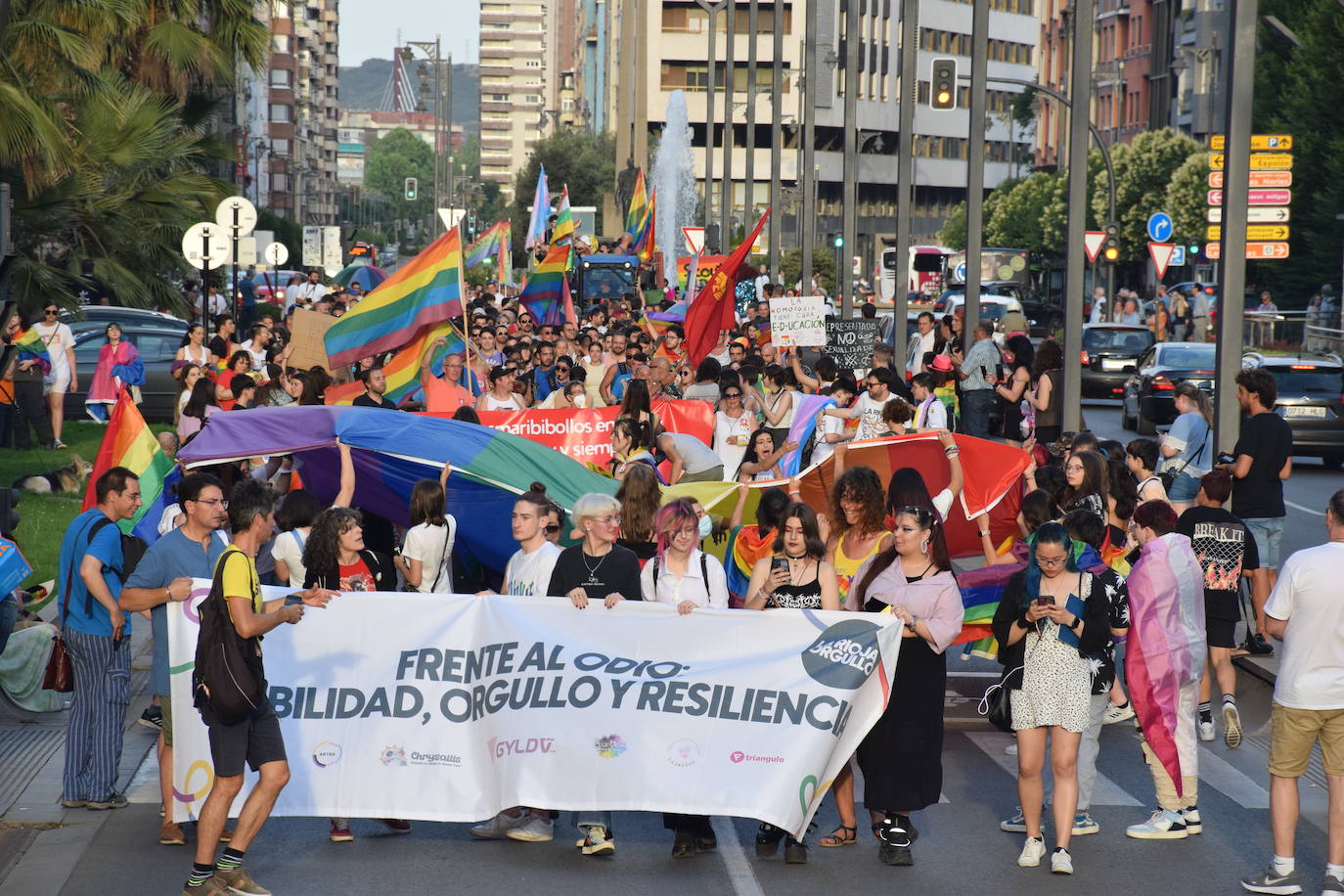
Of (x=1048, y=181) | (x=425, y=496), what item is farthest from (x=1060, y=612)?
(x=1048, y=181)

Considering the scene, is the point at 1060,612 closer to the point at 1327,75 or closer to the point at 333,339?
the point at 333,339

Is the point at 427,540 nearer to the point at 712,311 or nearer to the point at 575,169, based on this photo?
the point at 712,311

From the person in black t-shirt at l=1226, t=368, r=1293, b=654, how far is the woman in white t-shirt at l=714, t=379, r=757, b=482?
371 centimetres

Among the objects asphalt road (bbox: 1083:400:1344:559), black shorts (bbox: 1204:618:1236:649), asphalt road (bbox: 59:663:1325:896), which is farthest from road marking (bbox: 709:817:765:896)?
asphalt road (bbox: 1083:400:1344:559)

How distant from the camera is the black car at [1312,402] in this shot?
25312mm

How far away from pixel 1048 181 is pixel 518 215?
3926 cm

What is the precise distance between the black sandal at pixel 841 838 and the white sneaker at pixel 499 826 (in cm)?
137

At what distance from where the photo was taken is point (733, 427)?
15.1m

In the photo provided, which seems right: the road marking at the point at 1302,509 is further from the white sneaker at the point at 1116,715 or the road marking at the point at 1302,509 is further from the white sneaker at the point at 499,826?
the white sneaker at the point at 499,826

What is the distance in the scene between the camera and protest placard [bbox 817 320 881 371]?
23.6 m

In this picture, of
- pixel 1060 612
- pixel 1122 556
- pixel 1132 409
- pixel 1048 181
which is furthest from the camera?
pixel 1048 181

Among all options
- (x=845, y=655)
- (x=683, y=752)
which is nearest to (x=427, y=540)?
(x=683, y=752)

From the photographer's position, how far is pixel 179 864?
8297 mm

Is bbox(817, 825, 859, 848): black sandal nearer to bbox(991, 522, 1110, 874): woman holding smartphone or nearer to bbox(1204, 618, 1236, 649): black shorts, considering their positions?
bbox(991, 522, 1110, 874): woman holding smartphone
